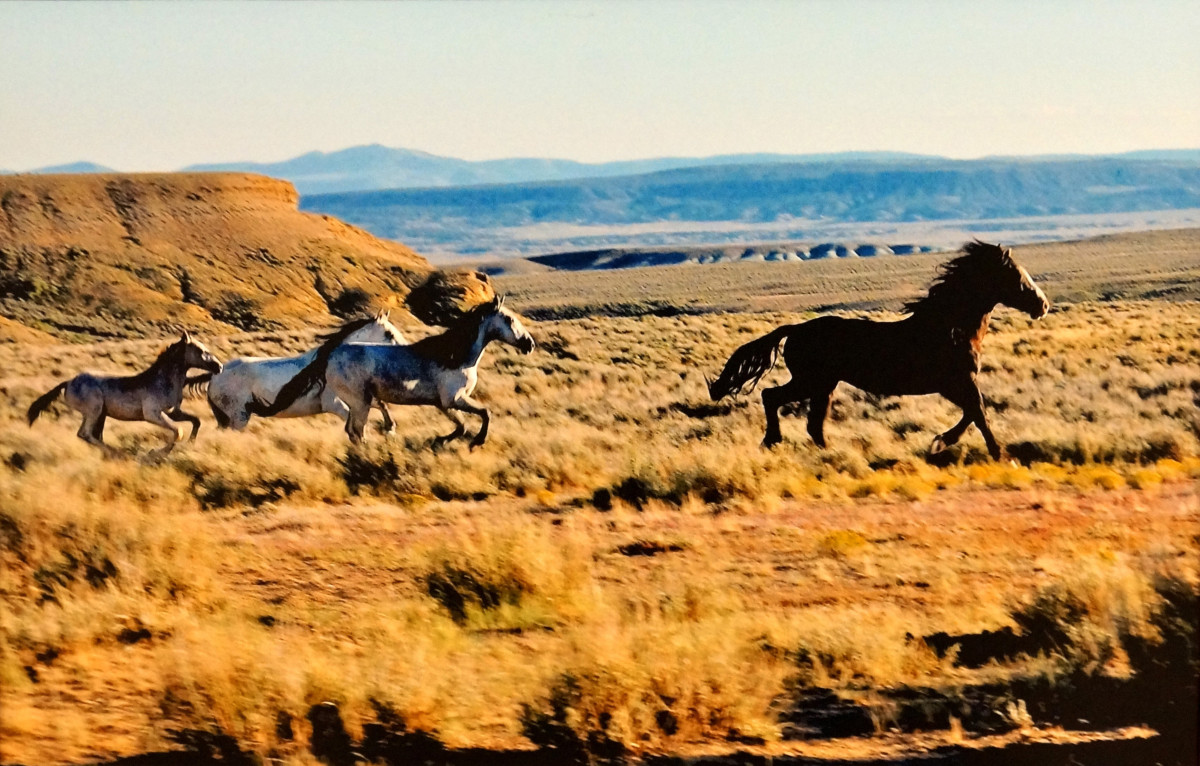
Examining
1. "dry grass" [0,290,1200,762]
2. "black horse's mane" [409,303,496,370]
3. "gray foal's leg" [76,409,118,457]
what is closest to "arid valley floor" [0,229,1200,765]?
"dry grass" [0,290,1200,762]

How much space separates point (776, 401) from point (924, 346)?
172 cm

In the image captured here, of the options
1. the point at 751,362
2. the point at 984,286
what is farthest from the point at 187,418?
the point at 984,286

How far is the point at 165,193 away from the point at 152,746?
75396 millimetres

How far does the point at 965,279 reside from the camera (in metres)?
14.4

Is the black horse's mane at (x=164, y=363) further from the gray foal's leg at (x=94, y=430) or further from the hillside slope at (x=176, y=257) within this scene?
the hillside slope at (x=176, y=257)

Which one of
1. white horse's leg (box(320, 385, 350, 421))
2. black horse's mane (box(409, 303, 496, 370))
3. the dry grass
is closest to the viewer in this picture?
the dry grass

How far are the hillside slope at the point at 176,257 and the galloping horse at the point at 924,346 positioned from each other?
44.6 meters

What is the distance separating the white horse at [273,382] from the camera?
598 inches

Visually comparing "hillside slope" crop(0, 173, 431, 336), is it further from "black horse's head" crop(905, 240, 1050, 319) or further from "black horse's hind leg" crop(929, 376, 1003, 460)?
"black horse's hind leg" crop(929, 376, 1003, 460)

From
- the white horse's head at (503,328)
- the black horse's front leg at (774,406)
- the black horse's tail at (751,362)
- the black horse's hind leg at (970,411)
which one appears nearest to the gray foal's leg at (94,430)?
the white horse's head at (503,328)

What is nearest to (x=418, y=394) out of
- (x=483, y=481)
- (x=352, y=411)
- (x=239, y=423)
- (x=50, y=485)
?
(x=352, y=411)

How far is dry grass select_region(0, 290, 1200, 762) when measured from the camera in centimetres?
607

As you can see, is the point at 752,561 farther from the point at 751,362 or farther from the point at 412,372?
Result: the point at 412,372

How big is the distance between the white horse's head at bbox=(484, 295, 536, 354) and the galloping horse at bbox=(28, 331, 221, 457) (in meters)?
3.19
